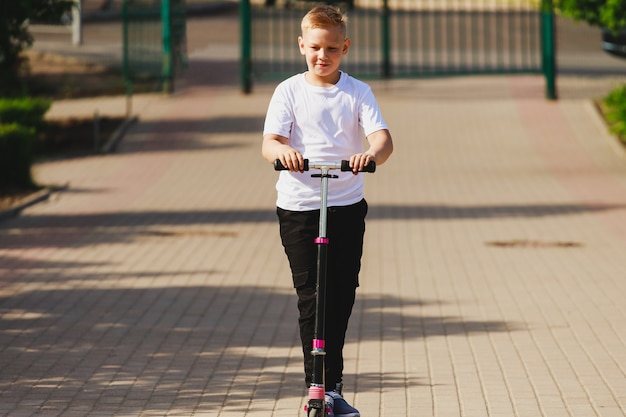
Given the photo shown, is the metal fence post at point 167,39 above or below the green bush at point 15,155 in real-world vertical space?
above

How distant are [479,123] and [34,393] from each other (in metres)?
15.0

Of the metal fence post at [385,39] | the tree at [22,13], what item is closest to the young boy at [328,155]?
the tree at [22,13]

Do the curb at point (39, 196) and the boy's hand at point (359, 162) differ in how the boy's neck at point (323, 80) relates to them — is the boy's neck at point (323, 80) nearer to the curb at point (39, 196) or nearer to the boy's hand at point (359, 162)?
the boy's hand at point (359, 162)

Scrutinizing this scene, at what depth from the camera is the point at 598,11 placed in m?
17.2

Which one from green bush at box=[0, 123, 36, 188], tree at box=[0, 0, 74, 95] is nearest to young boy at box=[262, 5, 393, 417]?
tree at box=[0, 0, 74, 95]

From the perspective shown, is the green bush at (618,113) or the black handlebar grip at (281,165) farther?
the green bush at (618,113)

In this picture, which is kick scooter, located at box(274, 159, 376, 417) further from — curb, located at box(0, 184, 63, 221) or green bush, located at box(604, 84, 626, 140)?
green bush, located at box(604, 84, 626, 140)

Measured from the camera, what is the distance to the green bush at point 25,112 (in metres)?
17.2

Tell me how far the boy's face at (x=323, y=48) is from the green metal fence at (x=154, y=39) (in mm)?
17959

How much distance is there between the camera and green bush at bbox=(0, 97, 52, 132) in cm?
1720

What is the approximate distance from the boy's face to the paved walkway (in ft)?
5.45

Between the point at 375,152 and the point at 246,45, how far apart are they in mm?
17421

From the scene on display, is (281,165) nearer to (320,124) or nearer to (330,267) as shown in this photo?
(320,124)

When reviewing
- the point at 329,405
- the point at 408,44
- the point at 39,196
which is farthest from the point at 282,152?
the point at 408,44
